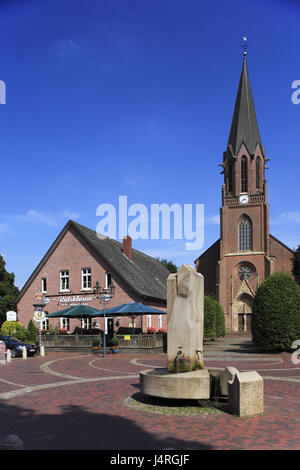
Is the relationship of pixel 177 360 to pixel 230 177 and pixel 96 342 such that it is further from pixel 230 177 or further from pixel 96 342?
pixel 230 177

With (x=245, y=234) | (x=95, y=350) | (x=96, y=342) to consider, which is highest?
(x=245, y=234)

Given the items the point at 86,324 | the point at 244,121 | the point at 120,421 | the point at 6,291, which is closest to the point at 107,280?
the point at 86,324

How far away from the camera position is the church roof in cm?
6169

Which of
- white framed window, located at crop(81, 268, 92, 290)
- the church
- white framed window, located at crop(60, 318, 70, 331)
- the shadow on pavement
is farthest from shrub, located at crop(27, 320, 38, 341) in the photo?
the shadow on pavement

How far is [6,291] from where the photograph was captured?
5625 centimetres

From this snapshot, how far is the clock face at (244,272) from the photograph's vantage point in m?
57.0

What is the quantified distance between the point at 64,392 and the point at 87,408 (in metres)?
2.49

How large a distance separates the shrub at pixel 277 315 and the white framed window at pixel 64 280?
57.1 ft

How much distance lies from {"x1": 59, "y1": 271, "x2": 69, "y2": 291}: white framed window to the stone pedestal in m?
28.3

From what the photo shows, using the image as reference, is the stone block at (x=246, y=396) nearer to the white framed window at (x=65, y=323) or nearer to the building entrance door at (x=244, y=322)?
the white framed window at (x=65, y=323)

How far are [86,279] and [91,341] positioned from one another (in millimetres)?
8994

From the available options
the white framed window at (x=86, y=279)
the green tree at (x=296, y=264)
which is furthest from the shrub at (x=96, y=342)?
the green tree at (x=296, y=264)

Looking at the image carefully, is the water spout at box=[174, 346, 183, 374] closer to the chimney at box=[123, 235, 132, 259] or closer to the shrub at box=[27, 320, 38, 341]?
the shrub at box=[27, 320, 38, 341]
